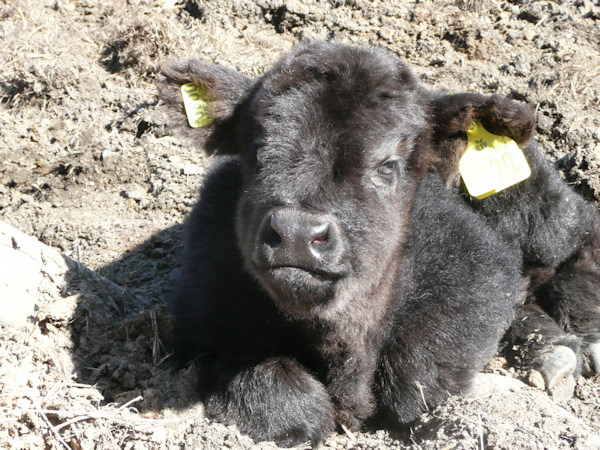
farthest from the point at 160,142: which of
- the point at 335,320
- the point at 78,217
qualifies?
the point at 335,320

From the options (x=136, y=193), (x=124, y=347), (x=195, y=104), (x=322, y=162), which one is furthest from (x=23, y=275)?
(x=136, y=193)

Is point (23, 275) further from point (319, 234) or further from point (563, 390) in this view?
point (563, 390)

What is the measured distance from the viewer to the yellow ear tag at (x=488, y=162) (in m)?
4.40

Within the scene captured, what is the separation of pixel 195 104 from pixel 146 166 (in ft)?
8.25

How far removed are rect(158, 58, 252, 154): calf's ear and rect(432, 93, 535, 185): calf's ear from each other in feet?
4.12

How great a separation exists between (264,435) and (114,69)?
5267 millimetres

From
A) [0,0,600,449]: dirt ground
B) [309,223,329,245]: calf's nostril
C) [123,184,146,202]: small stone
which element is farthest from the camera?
[123,184,146,202]: small stone

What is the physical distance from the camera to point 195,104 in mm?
4613

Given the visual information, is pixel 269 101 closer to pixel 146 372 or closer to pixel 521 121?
pixel 521 121

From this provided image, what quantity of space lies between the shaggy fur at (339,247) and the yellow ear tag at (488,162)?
0.30 feet

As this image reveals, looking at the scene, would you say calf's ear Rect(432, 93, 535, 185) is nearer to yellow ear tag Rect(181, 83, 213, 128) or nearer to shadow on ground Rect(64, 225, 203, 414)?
yellow ear tag Rect(181, 83, 213, 128)

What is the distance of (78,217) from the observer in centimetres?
657

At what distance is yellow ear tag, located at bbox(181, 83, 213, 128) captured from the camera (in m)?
4.61

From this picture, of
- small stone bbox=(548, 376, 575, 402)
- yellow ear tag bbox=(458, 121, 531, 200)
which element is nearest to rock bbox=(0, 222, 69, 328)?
yellow ear tag bbox=(458, 121, 531, 200)
